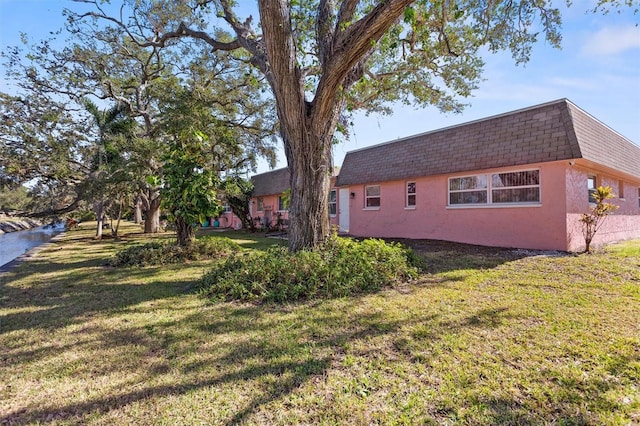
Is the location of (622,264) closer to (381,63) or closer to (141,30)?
(381,63)

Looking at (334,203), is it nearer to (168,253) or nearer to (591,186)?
(168,253)

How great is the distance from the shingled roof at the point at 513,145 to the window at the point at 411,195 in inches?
22.8

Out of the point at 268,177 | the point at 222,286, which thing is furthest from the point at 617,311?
the point at 268,177

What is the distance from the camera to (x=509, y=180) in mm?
9922

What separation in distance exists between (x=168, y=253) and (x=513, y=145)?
10613mm

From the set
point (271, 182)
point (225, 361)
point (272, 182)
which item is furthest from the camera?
point (271, 182)

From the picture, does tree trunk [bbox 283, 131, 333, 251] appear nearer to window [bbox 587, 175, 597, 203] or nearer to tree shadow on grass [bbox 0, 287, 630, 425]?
tree shadow on grass [bbox 0, 287, 630, 425]

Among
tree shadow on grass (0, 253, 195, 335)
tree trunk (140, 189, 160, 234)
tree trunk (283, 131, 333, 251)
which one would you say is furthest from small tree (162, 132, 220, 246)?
tree trunk (140, 189, 160, 234)

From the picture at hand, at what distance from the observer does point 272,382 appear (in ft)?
8.54

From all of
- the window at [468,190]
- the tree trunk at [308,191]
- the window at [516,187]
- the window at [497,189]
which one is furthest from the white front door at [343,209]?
the tree trunk at [308,191]

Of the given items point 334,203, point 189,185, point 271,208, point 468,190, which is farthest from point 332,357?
point 271,208

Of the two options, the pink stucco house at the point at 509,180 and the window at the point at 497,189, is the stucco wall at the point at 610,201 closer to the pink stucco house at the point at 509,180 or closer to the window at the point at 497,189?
the pink stucco house at the point at 509,180

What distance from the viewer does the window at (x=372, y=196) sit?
14398mm

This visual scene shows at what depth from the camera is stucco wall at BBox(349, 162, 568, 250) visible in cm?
887
